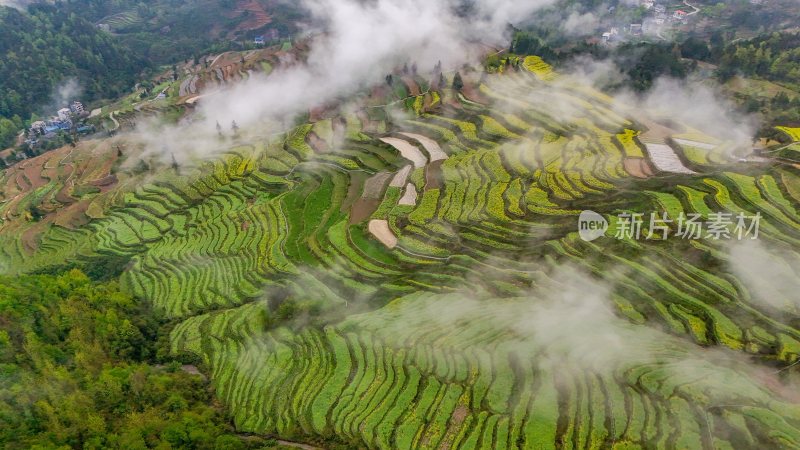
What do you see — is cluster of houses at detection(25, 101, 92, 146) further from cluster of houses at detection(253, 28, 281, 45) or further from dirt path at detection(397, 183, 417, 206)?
dirt path at detection(397, 183, 417, 206)

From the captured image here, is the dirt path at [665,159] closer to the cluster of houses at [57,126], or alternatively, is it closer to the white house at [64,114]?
the cluster of houses at [57,126]

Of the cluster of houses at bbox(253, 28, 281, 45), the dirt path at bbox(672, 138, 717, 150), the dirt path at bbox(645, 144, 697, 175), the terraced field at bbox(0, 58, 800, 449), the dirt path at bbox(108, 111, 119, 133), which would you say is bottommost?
the dirt path at bbox(108, 111, 119, 133)

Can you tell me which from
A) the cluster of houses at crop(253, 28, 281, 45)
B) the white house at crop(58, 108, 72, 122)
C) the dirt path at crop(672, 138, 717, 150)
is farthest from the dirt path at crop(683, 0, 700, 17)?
the white house at crop(58, 108, 72, 122)

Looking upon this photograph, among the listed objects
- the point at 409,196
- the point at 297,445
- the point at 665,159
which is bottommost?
the point at 297,445

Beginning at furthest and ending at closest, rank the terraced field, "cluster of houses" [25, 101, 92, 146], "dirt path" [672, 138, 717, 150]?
"cluster of houses" [25, 101, 92, 146]
"dirt path" [672, 138, 717, 150]
the terraced field

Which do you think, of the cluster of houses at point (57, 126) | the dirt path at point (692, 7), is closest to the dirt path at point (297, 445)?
the cluster of houses at point (57, 126)

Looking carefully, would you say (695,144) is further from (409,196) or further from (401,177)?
(401,177)

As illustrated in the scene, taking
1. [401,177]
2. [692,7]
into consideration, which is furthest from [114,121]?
[692,7]
